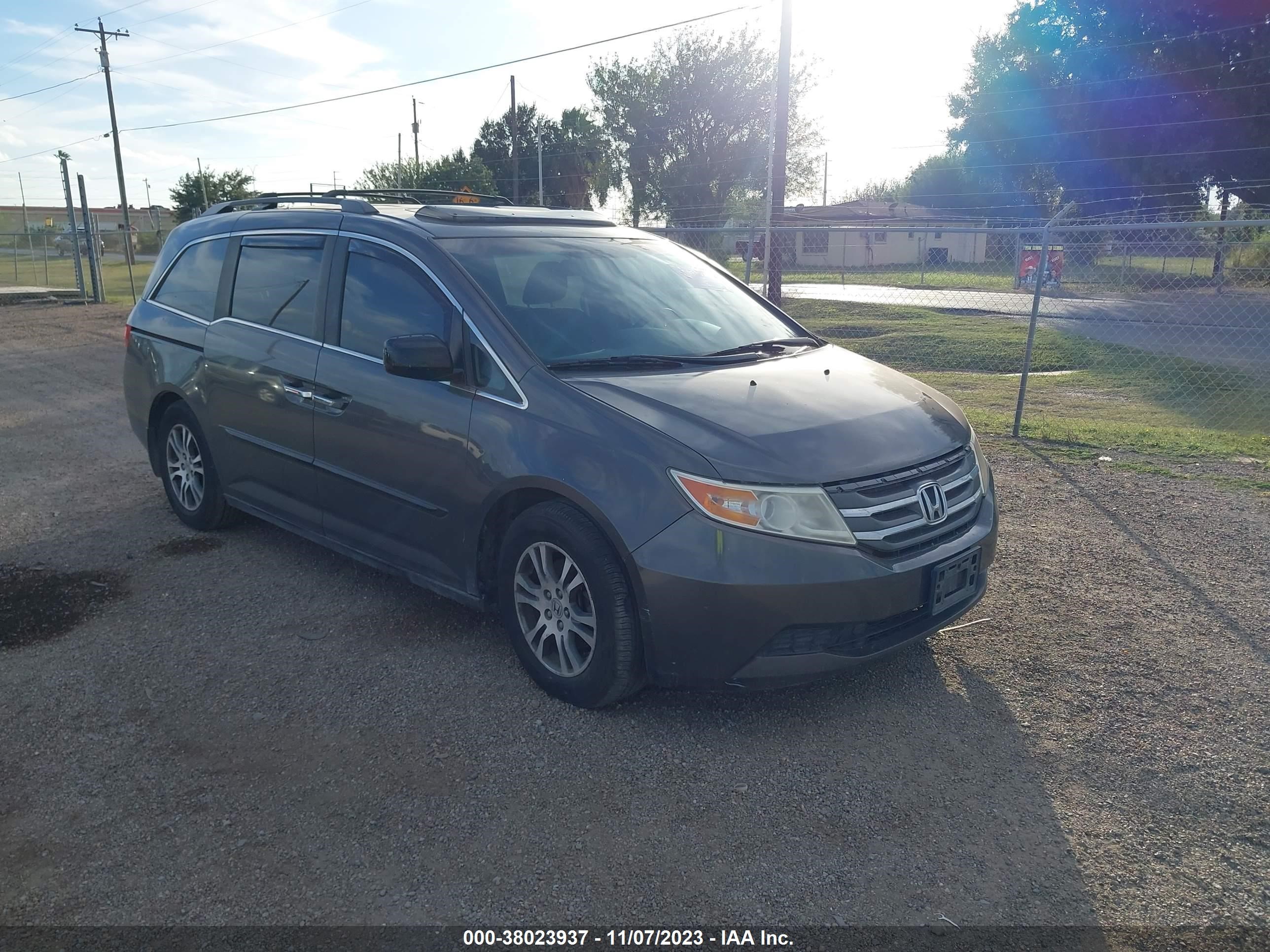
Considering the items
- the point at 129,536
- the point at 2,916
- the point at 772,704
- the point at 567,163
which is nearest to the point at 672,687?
the point at 772,704

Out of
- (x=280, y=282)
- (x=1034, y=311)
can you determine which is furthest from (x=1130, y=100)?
(x=280, y=282)

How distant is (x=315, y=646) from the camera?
14.1ft

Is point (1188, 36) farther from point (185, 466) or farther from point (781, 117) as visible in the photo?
point (185, 466)

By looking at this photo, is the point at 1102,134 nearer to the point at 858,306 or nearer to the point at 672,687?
the point at 858,306

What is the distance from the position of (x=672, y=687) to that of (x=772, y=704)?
20.3 inches

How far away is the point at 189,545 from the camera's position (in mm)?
5625

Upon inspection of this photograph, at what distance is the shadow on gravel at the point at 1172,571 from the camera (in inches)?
170

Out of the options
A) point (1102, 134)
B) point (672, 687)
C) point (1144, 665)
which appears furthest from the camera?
point (1102, 134)

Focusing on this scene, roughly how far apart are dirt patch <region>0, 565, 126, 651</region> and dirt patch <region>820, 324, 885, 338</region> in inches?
557

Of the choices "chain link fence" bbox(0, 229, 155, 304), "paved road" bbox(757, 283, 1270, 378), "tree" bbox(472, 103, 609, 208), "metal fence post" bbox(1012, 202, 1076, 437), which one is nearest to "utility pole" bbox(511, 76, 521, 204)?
"tree" bbox(472, 103, 609, 208)

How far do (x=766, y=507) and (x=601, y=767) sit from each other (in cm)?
106

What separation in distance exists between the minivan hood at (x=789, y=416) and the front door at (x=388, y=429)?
0.72 metres

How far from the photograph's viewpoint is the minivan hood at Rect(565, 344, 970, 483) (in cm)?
339

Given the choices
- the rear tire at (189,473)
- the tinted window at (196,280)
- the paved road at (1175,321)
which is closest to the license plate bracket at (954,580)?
the rear tire at (189,473)
